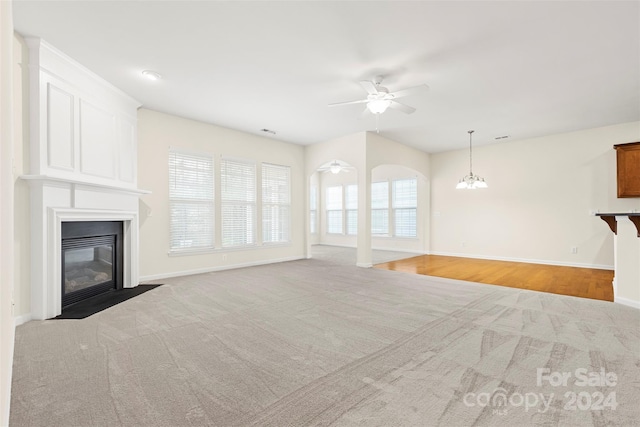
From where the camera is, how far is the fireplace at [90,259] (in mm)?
3730

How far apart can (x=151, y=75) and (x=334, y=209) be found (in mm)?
8185

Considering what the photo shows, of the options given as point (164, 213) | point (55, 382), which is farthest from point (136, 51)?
point (55, 382)

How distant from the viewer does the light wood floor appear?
4572mm

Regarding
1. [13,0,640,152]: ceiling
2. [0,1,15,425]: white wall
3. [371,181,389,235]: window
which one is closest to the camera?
[0,1,15,425]: white wall

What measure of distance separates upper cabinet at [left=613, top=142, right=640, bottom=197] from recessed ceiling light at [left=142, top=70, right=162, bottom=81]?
8.41m

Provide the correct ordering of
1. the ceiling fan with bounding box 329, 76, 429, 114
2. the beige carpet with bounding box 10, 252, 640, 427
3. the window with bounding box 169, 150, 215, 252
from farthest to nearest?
1. the window with bounding box 169, 150, 215, 252
2. the ceiling fan with bounding box 329, 76, 429, 114
3. the beige carpet with bounding box 10, 252, 640, 427

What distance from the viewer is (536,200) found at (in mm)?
7043

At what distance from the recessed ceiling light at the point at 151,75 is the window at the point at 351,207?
7.71 m

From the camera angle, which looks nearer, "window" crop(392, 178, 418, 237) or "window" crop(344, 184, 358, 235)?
"window" crop(392, 178, 418, 237)

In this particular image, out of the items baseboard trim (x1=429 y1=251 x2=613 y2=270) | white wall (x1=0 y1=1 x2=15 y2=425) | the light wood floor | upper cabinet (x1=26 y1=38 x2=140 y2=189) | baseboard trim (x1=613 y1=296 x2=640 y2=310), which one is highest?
upper cabinet (x1=26 y1=38 x2=140 y2=189)

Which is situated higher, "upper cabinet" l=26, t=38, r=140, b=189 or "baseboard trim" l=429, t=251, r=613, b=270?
"upper cabinet" l=26, t=38, r=140, b=189

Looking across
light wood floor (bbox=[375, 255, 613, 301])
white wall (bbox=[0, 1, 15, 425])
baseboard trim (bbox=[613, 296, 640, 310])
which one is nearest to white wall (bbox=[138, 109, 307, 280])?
white wall (bbox=[0, 1, 15, 425])

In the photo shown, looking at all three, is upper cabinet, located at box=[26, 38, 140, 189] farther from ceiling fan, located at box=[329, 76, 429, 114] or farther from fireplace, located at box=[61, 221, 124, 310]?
ceiling fan, located at box=[329, 76, 429, 114]

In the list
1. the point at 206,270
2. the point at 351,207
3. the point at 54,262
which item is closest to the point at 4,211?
the point at 54,262
